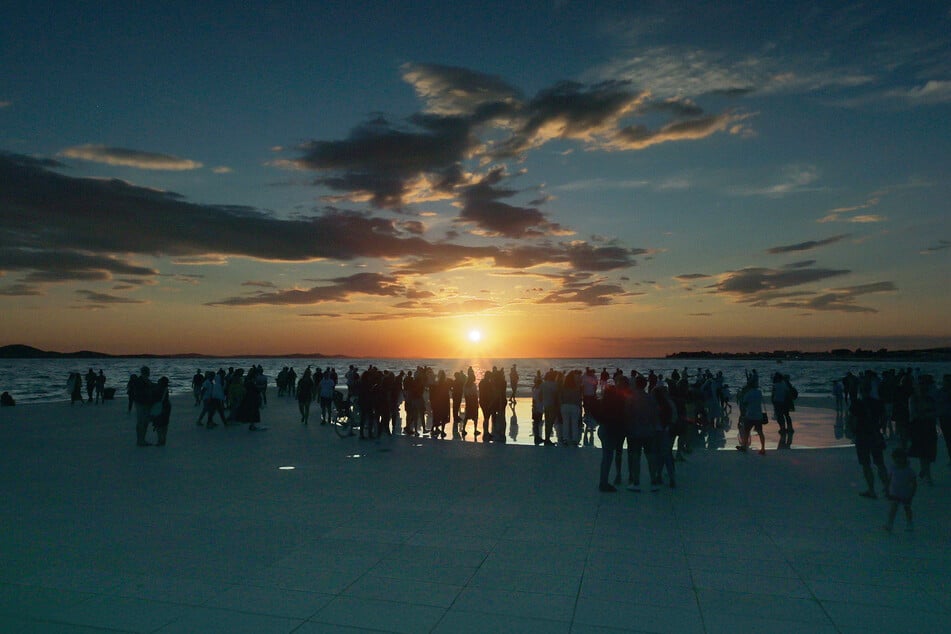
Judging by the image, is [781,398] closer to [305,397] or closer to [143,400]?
[305,397]

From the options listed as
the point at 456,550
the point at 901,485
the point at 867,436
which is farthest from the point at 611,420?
the point at 456,550

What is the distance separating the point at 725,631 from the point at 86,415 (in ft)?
82.7

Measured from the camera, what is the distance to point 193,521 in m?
7.70

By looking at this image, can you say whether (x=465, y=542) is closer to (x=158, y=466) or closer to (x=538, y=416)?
(x=158, y=466)

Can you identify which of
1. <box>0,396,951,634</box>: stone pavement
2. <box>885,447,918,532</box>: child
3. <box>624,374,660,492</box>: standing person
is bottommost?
<box>0,396,951,634</box>: stone pavement

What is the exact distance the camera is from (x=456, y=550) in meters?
6.53

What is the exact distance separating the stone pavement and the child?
28 cm

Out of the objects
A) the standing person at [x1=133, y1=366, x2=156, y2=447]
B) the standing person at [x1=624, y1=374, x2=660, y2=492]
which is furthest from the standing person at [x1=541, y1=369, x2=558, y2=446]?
the standing person at [x1=133, y1=366, x2=156, y2=447]

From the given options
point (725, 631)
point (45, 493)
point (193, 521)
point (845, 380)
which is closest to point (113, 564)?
point (193, 521)

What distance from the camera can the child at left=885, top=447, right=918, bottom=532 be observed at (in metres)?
7.23

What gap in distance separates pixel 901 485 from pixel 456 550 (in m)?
5.44

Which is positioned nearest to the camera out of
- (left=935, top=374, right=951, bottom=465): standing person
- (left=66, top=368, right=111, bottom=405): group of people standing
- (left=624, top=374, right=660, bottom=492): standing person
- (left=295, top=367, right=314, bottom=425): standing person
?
(left=624, top=374, right=660, bottom=492): standing person

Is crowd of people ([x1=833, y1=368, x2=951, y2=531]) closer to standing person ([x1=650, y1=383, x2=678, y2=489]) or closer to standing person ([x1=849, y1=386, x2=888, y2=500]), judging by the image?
standing person ([x1=849, y1=386, x2=888, y2=500])

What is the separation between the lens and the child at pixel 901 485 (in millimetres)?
7234
